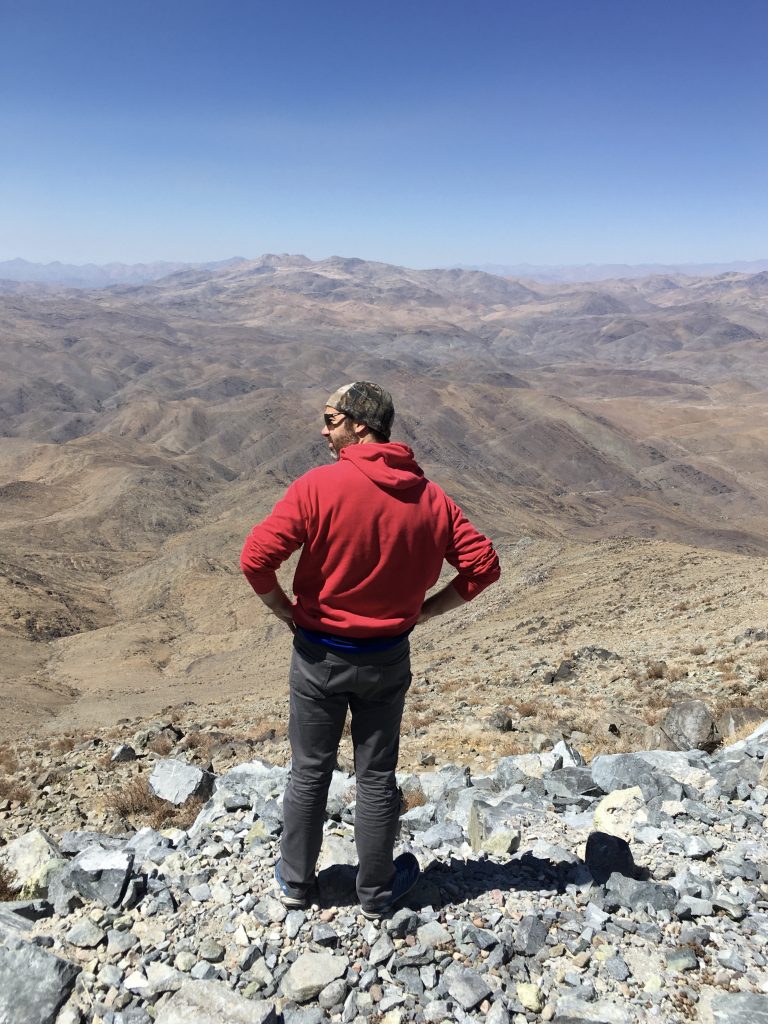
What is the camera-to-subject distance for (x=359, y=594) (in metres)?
2.87

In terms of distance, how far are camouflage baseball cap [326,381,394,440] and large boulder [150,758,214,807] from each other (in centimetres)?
408

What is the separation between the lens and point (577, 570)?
2117cm

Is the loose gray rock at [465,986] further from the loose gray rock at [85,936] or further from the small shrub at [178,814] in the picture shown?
the small shrub at [178,814]

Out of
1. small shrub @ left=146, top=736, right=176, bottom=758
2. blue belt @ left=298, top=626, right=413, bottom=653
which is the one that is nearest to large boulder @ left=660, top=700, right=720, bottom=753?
blue belt @ left=298, top=626, right=413, bottom=653

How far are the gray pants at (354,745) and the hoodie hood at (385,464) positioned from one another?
2.41ft

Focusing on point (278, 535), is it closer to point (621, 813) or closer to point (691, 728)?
point (621, 813)

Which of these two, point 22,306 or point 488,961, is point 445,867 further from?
point 22,306

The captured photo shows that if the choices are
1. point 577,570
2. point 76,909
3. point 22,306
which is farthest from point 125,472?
point 22,306

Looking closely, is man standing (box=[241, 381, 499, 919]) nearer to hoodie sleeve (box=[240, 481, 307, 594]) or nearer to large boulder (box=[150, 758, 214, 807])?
hoodie sleeve (box=[240, 481, 307, 594])

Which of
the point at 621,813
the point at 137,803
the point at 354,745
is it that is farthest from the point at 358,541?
the point at 137,803

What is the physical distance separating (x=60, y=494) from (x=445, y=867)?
164 ft

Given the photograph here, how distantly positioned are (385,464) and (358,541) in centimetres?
35

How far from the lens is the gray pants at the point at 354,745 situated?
2969 mm

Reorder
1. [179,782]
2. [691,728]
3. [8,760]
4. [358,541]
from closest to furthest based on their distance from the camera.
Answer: [358,541], [179,782], [691,728], [8,760]
